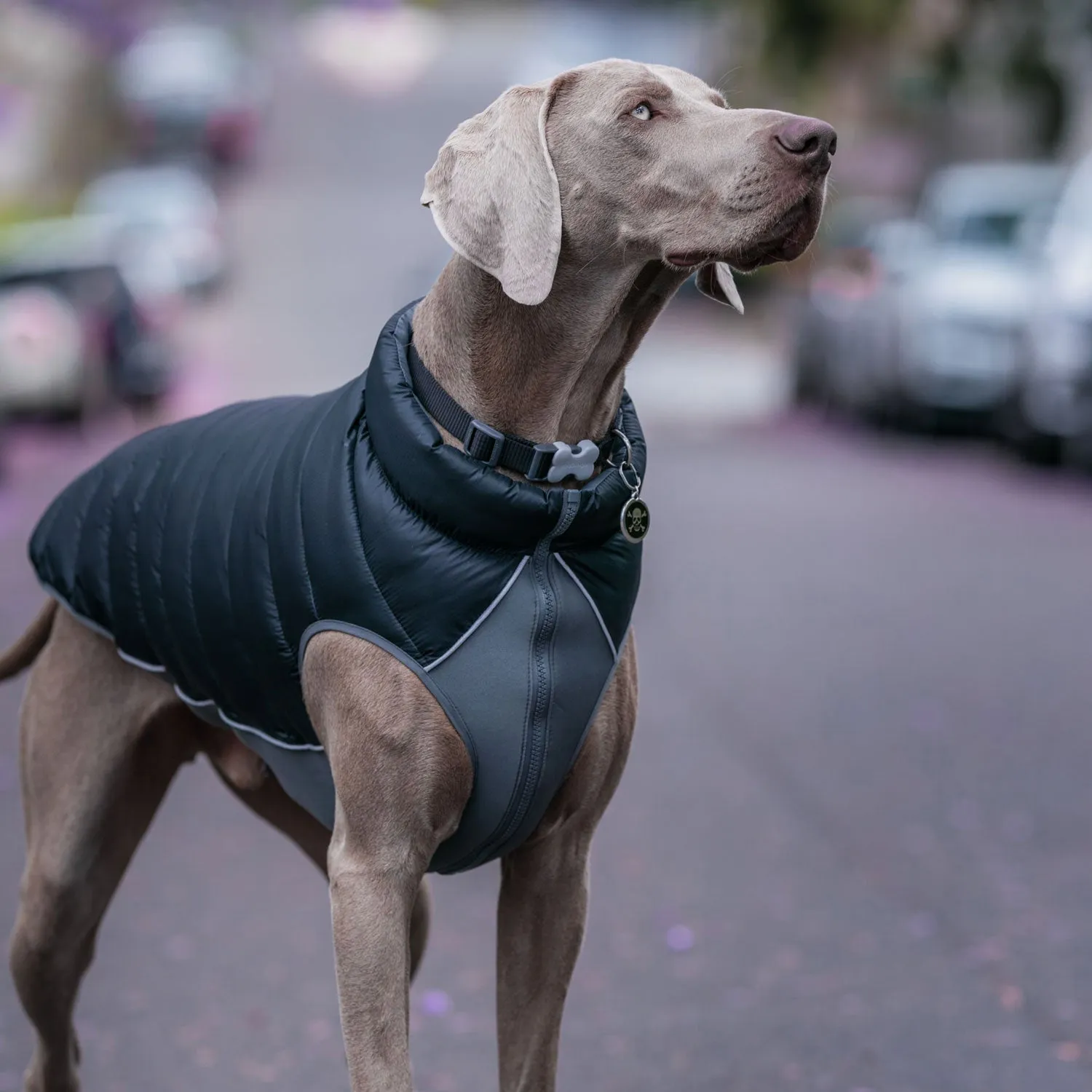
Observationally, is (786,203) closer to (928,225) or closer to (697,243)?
(697,243)

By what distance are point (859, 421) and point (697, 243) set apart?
16.7 meters

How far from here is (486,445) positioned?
3197 millimetres

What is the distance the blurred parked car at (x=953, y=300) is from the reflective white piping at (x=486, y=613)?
12.1 meters

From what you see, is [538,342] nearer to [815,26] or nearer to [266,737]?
[266,737]

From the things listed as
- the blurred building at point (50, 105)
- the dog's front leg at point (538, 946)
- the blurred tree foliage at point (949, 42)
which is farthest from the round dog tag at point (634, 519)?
the blurred building at point (50, 105)

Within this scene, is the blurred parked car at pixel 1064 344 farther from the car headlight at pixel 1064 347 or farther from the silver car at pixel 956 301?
the silver car at pixel 956 301

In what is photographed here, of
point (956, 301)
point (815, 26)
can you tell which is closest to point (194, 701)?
point (956, 301)

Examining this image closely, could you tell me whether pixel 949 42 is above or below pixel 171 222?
above

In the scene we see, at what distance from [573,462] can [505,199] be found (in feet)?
1.50

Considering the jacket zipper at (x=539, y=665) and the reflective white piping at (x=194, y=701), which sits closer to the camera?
the jacket zipper at (x=539, y=665)

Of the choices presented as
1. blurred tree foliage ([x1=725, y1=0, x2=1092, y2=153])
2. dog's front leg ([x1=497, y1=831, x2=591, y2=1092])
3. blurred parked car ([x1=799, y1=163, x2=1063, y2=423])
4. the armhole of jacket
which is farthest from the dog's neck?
blurred tree foliage ([x1=725, y1=0, x2=1092, y2=153])

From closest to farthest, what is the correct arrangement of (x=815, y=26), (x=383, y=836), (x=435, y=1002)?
(x=383, y=836)
(x=435, y=1002)
(x=815, y=26)

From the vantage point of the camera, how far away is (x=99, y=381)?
18.5 m

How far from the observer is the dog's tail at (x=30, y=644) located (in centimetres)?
398
